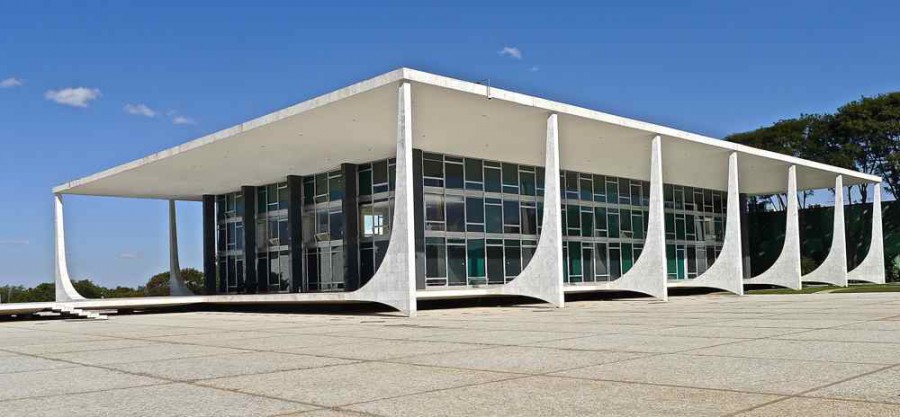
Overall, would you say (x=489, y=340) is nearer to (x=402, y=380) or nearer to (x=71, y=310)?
(x=402, y=380)

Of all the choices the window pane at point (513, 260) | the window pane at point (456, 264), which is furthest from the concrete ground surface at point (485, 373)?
the window pane at point (513, 260)

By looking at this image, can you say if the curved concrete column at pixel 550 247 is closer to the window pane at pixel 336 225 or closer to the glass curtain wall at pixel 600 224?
the window pane at pixel 336 225

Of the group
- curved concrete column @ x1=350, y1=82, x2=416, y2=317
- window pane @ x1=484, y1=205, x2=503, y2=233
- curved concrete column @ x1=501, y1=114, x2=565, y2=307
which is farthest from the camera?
window pane @ x1=484, y1=205, x2=503, y2=233

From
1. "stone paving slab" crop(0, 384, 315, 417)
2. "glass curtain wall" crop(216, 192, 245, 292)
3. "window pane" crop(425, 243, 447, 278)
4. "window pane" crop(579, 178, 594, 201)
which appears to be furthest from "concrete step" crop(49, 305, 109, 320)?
"stone paving slab" crop(0, 384, 315, 417)

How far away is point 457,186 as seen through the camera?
32812 mm

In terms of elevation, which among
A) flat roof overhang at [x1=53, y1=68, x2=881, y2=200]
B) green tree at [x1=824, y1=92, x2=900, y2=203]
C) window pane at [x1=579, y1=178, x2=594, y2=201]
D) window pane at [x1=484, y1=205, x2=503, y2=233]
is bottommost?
window pane at [x1=484, y1=205, x2=503, y2=233]

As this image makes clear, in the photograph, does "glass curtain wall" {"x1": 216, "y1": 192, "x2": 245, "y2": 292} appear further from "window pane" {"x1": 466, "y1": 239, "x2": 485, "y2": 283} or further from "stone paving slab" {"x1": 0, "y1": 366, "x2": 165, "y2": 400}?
"stone paving slab" {"x1": 0, "y1": 366, "x2": 165, "y2": 400}

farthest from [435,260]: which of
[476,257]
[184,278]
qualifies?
[184,278]

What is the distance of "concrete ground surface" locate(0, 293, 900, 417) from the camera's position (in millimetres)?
6523

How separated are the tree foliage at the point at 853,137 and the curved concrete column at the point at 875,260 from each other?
6704 mm

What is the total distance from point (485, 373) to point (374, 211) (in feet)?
81.5

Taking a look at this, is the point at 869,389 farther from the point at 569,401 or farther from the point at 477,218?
the point at 477,218

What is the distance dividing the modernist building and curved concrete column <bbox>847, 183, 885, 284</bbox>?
0.27 ft

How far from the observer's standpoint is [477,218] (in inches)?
1318
